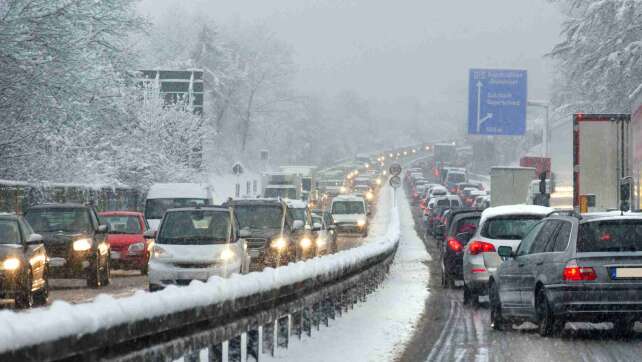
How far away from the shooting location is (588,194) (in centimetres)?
2803

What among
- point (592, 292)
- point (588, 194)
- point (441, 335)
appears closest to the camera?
point (592, 292)

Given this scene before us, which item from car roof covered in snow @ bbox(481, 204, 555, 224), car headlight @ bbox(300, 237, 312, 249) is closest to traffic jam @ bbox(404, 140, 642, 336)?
car roof covered in snow @ bbox(481, 204, 555, 224)

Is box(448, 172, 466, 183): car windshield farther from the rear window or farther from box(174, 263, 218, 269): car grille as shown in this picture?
the rear window

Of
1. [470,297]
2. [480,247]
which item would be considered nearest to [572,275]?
[480,247]

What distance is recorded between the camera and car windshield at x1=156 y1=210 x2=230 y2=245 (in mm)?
23859

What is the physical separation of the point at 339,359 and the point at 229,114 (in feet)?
441

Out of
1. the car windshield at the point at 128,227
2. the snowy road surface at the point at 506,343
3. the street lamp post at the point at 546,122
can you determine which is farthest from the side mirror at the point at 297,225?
the street lamp post at the point at 546,122

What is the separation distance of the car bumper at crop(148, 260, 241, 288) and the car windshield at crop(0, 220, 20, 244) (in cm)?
259

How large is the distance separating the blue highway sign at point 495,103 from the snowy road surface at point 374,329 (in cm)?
2414

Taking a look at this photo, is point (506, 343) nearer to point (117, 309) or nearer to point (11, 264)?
point (11, 264)

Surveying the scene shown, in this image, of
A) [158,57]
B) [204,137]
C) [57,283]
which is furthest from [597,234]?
[158,57]

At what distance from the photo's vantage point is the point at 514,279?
17391mm

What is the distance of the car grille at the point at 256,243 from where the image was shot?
93.1 feet

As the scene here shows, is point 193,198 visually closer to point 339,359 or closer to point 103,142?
point 103,142
